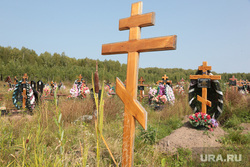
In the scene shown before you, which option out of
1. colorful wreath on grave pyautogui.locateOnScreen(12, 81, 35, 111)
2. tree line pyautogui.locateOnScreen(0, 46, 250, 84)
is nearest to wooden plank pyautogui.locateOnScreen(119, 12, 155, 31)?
colorful wreath on grave pyautogui.locateOnScreen(12, 81, 35, 111)

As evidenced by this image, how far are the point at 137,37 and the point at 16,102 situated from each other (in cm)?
631

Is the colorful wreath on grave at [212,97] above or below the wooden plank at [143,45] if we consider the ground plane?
below

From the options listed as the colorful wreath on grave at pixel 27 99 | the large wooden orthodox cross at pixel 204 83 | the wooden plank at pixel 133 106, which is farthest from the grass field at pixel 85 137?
the colorful wreath on grave at pixel 27 99

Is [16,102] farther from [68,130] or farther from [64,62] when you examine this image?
[64,62]

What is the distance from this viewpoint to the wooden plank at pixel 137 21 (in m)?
2.39

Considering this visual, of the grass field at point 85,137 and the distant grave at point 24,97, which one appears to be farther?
the distant grave at point 24,97

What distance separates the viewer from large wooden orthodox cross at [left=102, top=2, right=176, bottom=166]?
2.32 metres

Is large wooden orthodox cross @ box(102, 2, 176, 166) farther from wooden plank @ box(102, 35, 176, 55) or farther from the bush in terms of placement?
the bush

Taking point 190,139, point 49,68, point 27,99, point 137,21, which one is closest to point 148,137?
point 190,139

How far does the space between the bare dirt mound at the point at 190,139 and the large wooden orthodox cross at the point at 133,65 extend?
6.70 feet

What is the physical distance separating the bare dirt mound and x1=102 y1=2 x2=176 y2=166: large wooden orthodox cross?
6.70 ft

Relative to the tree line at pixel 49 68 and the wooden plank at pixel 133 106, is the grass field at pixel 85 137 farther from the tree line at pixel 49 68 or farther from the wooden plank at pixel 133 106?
the tree line at pixel 49 68

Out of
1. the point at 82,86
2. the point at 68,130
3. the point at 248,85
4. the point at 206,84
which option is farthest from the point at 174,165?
the point at 248,85

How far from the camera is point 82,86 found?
9.46m
